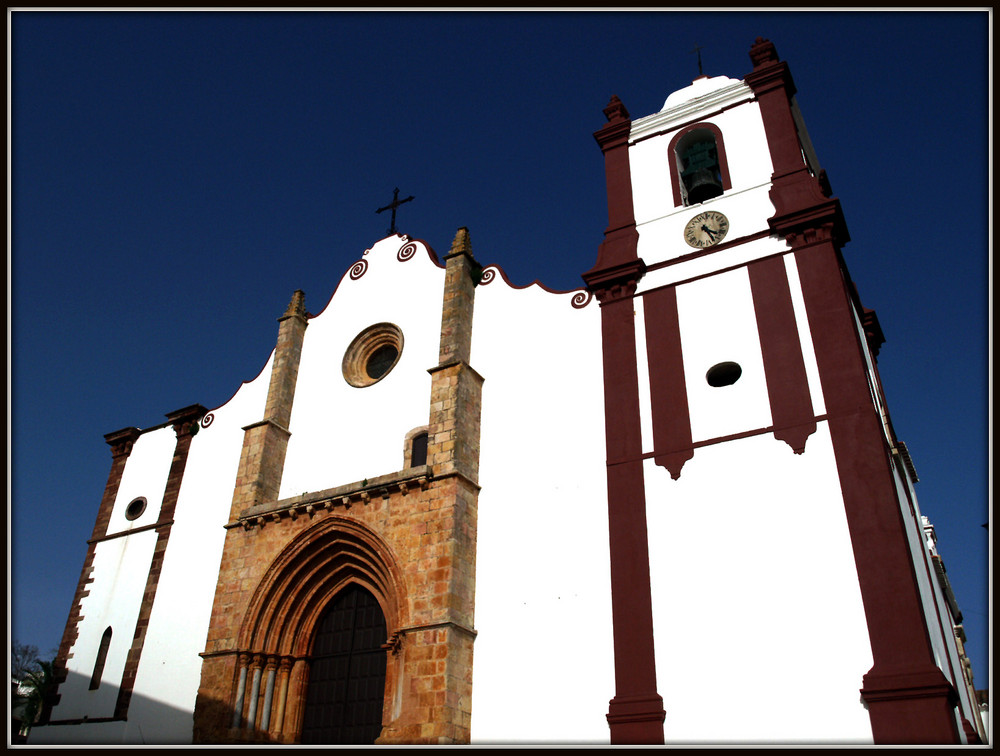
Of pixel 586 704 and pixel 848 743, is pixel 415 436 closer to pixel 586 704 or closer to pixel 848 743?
pixel 586 704

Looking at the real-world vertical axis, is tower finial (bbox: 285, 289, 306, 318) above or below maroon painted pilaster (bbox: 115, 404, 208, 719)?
above

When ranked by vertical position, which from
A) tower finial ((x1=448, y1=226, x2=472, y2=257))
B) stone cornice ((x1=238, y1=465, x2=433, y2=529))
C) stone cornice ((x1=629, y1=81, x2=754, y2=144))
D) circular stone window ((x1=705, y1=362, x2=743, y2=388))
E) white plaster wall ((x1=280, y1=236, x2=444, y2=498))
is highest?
stone cornice ((x1=629, y1=81, x2=754, y2=144))

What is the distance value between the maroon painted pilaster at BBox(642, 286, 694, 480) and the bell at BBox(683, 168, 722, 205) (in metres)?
2.62

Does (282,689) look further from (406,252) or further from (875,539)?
(875,539)

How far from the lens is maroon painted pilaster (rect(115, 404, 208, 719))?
15.9m

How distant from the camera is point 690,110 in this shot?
17.1 meters

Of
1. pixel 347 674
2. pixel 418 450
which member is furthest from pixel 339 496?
pixel 347 674

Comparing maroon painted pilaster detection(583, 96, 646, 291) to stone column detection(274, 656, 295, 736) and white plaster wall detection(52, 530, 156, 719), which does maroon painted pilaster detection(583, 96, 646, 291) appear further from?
white plaster wall detection(52, 530, 156, 719)

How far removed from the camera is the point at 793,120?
15930 mm

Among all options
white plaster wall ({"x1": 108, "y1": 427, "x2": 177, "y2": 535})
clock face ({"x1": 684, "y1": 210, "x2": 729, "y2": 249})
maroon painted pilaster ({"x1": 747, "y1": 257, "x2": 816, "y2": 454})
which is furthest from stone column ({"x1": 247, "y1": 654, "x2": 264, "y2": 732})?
clock face ({"x1": 684, "y1": 210, "x2": 729, "y2": 249})

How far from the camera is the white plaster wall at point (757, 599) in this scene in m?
10.4

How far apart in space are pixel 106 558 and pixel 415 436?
8.35m

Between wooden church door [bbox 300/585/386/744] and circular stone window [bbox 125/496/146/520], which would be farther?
circular stone window [bbox 125/496/146/520]

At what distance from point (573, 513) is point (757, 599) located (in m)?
3.24
